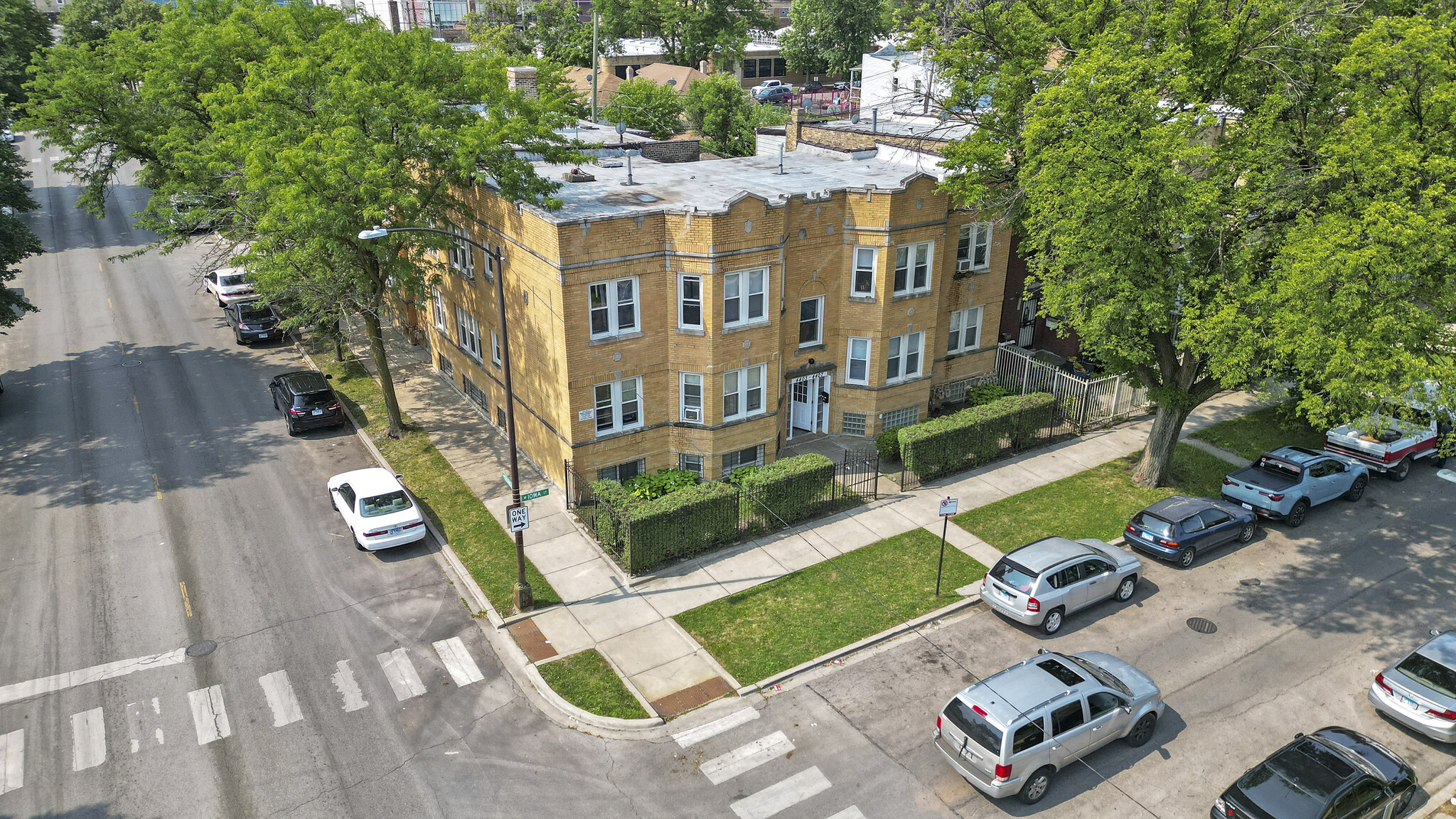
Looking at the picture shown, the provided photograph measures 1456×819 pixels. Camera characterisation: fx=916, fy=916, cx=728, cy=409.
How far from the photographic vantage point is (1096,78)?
20.8 metres

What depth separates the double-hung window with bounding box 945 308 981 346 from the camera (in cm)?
3089

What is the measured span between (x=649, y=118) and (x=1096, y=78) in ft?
122

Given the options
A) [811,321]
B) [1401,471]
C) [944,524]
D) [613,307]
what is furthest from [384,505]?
[1401,471]

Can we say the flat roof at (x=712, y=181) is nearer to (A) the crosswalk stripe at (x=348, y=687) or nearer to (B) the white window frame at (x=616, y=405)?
(B) the white window frame at (x=616, y=405)

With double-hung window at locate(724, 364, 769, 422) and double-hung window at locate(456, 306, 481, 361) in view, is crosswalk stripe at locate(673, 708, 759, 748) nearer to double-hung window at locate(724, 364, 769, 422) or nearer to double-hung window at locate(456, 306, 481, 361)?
double-hung window at locate(724, 364, 769, 422)

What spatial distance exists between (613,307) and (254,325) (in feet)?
67.8

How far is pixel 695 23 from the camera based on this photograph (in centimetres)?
8969

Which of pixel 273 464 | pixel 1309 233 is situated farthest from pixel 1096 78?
pixel 273 464

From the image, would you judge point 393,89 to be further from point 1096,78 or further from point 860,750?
point 860,750

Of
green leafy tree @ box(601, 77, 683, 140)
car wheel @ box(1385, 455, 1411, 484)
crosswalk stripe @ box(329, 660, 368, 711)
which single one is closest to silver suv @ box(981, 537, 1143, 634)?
car wheel @ box(1385, 455, 1411, 484)

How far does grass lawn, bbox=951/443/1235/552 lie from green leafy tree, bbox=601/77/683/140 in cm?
3415

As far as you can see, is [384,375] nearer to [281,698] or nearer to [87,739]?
[281,698]

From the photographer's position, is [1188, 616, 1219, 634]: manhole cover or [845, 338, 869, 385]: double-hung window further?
[845, 338, 869, 385]: double-hung window

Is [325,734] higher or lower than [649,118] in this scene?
lower
